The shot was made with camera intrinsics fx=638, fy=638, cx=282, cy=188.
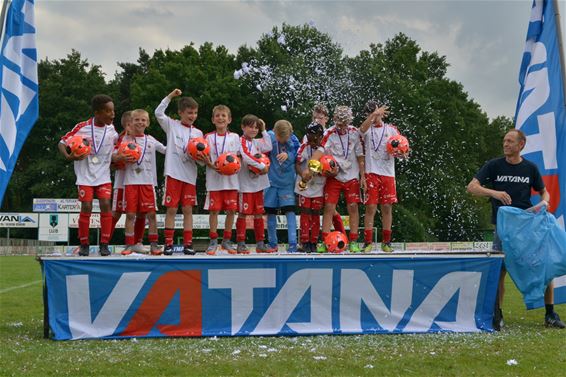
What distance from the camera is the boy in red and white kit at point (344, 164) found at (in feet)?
29.8

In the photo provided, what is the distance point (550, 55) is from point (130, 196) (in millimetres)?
6090

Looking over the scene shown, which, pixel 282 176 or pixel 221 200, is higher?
pixel 282 176

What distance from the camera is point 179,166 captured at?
27.9ft

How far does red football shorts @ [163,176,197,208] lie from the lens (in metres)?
8.40

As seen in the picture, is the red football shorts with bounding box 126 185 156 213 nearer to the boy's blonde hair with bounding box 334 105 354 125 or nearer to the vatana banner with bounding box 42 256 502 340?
the vatana banner with bounding box 42 256 502 340

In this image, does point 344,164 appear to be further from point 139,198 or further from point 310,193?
point 139,198

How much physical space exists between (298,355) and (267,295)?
1510 millimetres

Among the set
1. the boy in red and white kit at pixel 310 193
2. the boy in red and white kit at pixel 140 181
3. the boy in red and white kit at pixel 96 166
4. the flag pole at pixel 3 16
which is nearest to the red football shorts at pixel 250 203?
the boy in red and white kit at pixel 310 193

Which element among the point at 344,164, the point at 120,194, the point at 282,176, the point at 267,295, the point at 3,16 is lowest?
the point at 267,295

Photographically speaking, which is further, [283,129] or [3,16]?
[283,129]

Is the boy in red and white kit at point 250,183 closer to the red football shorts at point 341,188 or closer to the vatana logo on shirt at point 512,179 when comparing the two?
the red football shorts at point 341,188

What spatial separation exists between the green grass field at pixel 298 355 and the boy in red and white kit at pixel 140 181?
5.75ft

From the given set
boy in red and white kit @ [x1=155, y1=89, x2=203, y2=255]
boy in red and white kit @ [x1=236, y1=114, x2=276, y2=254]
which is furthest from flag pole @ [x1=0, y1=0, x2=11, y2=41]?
boy in red and white kit @ [x1=236, y1=114, x2=276, y2=254]

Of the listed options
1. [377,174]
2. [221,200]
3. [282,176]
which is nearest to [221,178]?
[221,200]
